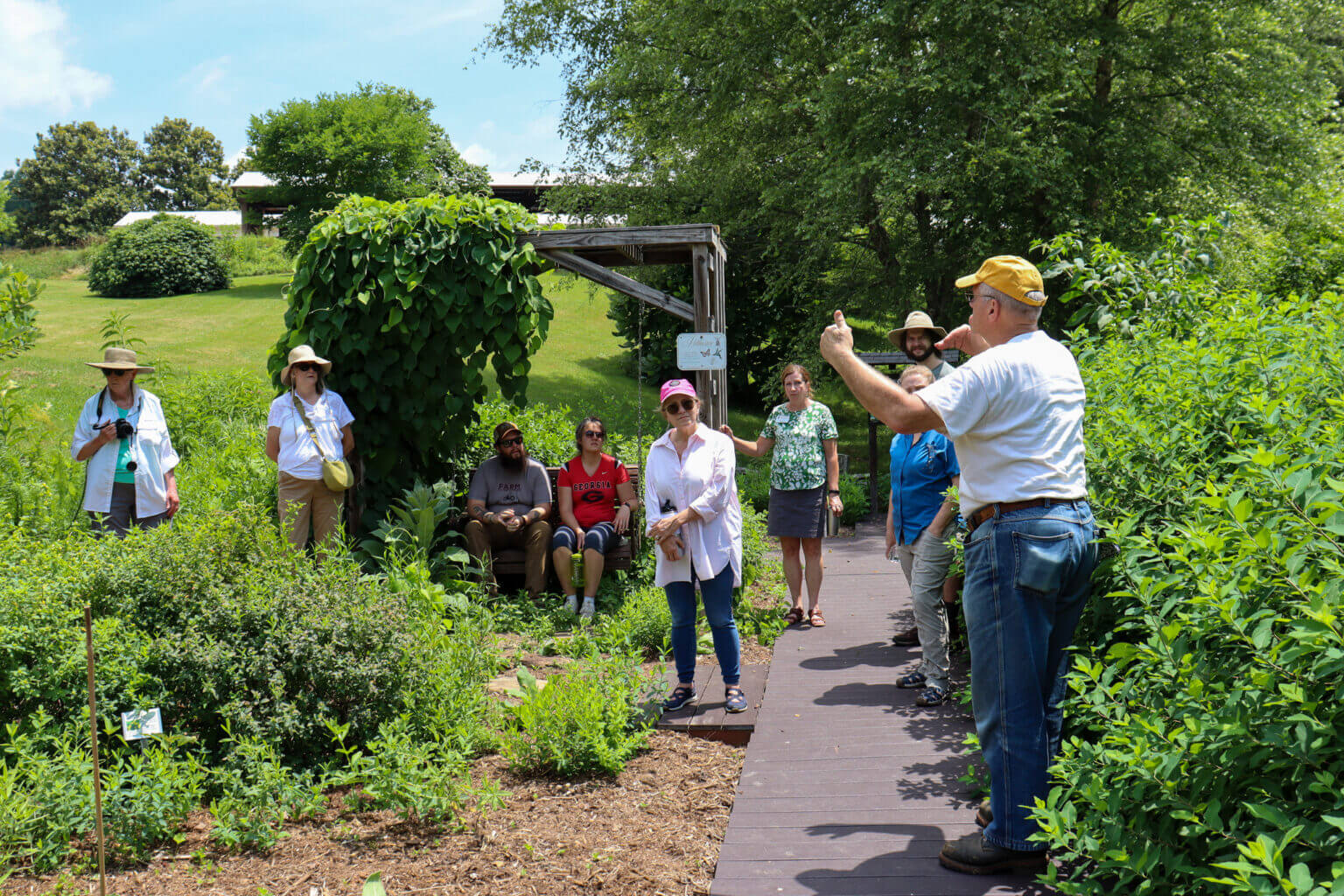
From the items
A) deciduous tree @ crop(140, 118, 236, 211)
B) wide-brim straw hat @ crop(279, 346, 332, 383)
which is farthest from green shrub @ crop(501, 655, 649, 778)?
deciduous tree @ crop(140, 118, 236, 211)

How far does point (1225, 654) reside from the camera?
7.81 ft

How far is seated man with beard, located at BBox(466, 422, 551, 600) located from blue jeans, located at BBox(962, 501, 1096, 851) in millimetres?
4625

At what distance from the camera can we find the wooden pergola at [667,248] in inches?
309

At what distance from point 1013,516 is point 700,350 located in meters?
4.65

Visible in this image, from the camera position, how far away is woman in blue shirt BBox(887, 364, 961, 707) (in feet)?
16.6

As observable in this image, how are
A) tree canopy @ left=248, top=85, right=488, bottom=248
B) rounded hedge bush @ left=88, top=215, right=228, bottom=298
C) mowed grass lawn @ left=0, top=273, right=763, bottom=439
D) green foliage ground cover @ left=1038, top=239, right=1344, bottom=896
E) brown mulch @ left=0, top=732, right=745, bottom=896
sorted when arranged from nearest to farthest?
green foliage ground cover @ left=1038, top=239, right=1344, bottom=896, brown mulch @ left=0, top=732, right=745, bottom=896, mowed grass lawn @ left=0, top=273, right=763, bottom=439, rounded hedge bush @ left=88, top=215, right=228, bottom=298, tree canopy @ left=248, top=85, right=488, bottom=248

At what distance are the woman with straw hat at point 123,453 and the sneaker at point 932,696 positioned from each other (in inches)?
190

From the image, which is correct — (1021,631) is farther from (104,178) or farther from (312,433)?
(104,178)

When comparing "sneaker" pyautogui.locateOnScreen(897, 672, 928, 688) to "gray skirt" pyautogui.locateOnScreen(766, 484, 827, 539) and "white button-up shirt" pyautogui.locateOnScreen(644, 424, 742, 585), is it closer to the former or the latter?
"white button-up shirt" pyautogui.locateOnScreen(644, 424, 742, 585)

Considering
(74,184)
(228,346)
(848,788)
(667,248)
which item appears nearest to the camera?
(848,788)

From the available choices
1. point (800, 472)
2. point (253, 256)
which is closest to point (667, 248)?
point (800, 472)

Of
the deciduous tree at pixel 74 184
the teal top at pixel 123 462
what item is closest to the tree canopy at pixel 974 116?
the teal top at pixel 123 462

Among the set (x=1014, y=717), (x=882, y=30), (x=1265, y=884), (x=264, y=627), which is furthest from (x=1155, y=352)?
(x=882, y=30)

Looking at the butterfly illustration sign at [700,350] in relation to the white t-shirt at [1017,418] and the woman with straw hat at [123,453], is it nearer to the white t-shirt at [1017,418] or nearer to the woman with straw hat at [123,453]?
the woman with straw hat at [123,453]
